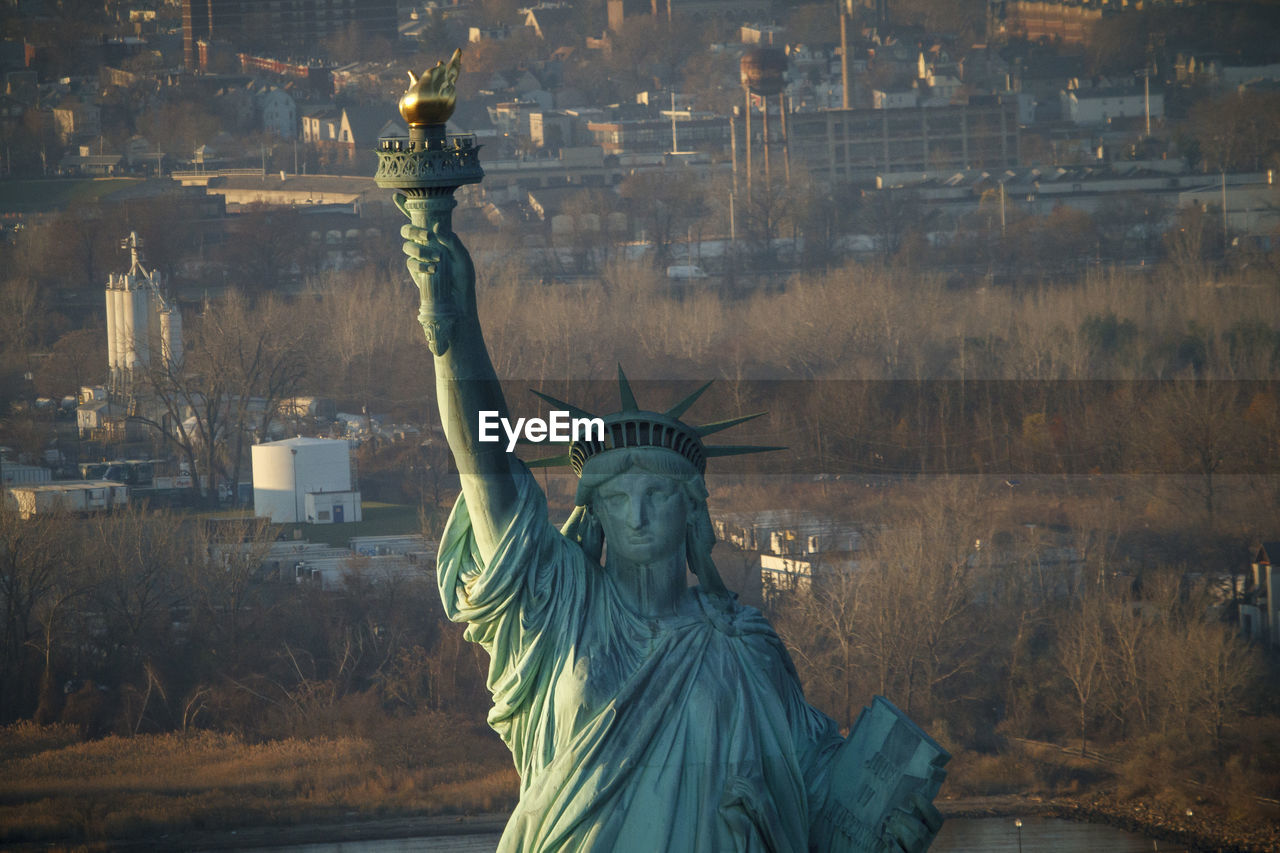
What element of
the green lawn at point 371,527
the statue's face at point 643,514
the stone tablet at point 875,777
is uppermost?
the statue's face at point 643,514

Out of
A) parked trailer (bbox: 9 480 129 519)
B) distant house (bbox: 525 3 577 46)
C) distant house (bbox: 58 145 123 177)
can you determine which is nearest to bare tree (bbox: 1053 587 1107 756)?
parked trailer (bbox: 9 480 129 519)

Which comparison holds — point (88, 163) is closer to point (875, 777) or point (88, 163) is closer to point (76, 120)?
point (76, 120)

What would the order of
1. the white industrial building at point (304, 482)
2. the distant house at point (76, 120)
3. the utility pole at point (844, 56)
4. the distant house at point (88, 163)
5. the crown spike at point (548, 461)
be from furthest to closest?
the utility pole at point (844, 56) → the distant house at point (76, 120) → the distant house at point (88, 163) → the white industrial building at point (304, 482) → the crown spike at point (548, 461)

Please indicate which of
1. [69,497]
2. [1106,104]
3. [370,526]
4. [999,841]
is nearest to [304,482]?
[370,526]

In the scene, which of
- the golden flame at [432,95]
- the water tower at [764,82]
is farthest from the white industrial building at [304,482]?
the golden flame at [432,95]

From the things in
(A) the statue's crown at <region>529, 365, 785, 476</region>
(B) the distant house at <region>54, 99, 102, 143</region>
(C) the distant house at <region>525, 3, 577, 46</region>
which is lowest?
(A) the statue's crown at <region>529, 365, 785, 476</region>

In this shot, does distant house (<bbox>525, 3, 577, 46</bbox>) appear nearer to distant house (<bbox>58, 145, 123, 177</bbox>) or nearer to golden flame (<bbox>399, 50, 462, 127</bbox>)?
distant house (<bbox>58, 145, 123, 177</bbox>)

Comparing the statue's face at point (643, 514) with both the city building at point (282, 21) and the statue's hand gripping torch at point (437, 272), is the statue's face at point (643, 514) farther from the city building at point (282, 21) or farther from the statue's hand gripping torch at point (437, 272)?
the city building at point (282, 21)
